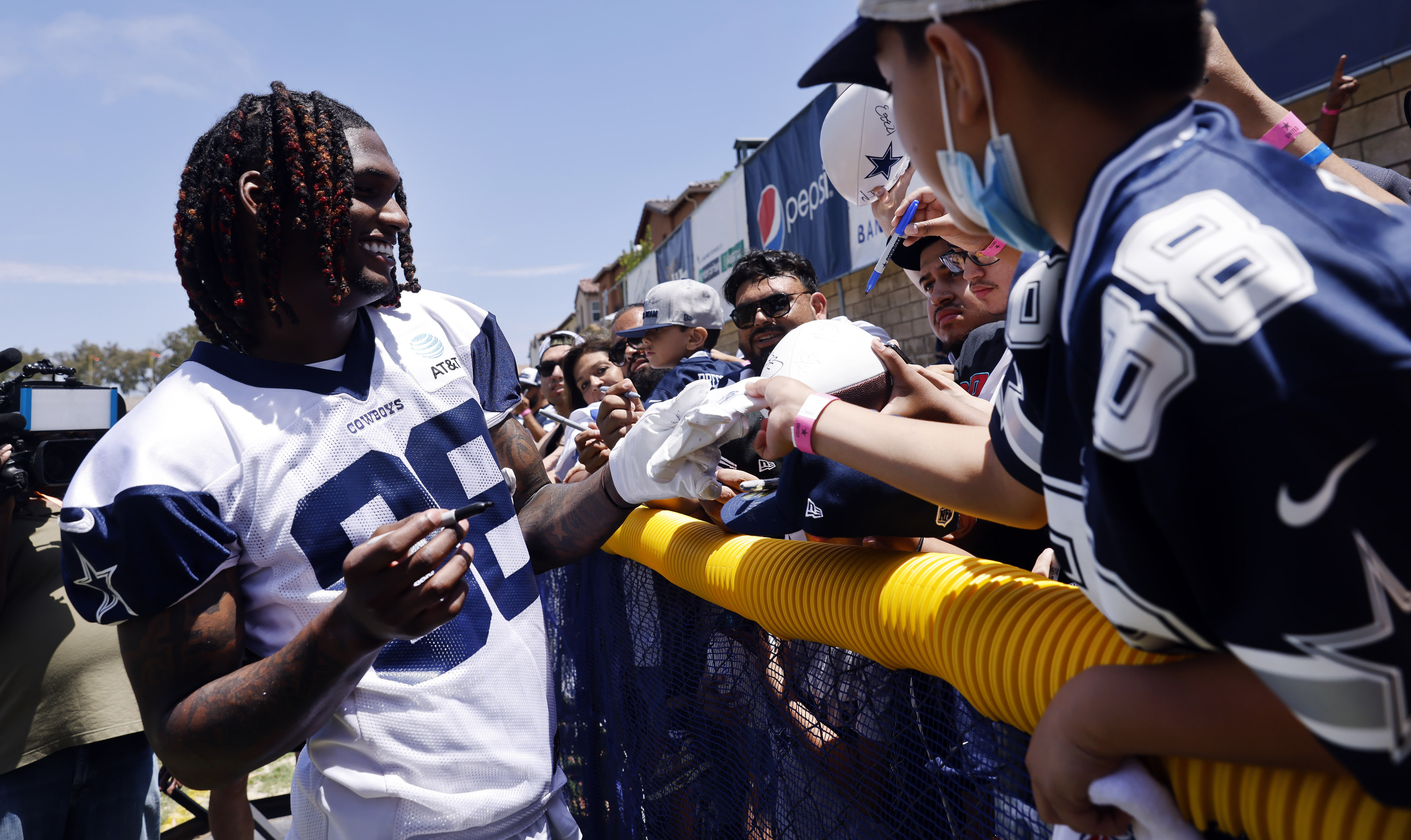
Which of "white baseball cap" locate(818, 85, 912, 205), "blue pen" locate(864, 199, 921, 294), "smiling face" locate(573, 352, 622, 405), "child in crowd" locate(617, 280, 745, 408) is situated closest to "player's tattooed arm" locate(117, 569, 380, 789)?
"blue pen" locate(864, 199, 921, 294)

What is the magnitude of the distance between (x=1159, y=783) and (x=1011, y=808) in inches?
14.4

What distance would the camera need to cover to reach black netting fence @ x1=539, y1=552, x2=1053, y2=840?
106 cm

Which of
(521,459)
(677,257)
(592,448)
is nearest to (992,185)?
(521,459)

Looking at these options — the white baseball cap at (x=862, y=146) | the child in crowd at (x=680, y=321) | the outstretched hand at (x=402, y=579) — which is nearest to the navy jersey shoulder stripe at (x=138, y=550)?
the outstretched hand at (x=402, y=579)

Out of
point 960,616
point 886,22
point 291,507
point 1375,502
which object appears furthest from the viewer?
point 291,507

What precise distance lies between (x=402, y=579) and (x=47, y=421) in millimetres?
2512

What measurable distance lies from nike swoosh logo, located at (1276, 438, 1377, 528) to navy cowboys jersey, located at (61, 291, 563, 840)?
1306 mm

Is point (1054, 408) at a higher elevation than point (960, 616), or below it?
higher

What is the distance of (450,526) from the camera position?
1198 millimetres

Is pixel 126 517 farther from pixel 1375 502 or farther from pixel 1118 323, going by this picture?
pixel 1375 502

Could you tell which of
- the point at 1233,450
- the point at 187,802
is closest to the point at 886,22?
the point at 1233,450

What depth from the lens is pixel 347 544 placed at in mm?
1371

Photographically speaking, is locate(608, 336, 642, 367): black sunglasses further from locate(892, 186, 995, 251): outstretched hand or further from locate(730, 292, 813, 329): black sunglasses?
locate(892, 186, 995, 251): outstretched hand

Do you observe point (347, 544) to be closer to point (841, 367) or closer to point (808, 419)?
point (808, 419)
